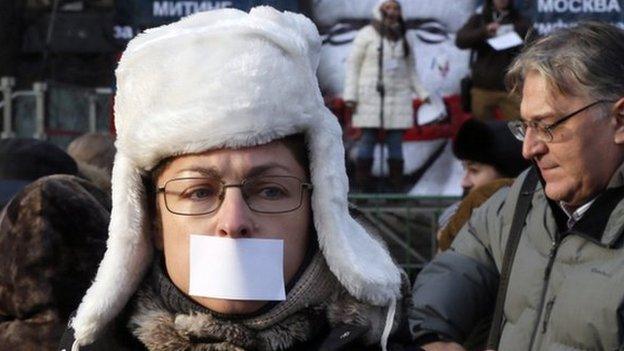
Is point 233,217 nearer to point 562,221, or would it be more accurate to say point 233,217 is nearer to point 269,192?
point 269,192

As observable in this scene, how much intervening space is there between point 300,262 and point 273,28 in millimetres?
372

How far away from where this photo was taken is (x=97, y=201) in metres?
3.35

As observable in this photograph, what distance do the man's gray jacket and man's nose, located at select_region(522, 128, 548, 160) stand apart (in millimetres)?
121

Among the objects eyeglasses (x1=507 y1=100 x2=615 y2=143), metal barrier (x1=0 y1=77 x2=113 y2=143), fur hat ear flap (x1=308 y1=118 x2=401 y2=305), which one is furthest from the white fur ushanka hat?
metal barrier (x1=0 y1=77 x2=113 y2=143)

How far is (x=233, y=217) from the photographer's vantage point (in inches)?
89.0

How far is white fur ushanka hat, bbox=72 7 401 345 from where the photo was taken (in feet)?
7.63

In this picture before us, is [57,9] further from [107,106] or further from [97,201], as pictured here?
[97,201]

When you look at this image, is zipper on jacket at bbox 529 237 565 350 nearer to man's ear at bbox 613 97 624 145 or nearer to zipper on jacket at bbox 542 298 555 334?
zipper on jacket at bbox 542 298 555 334

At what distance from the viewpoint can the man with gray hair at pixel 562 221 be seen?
10.8 ft

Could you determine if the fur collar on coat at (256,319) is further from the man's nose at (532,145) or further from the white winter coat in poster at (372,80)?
the white winter coat in poster at (372,80)

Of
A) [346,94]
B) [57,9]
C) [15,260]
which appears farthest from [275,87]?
[57,9]

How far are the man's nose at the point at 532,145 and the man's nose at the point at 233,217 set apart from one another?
4.45ft

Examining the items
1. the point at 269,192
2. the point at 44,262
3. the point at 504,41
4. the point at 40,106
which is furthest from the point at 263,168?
the point at 40,106

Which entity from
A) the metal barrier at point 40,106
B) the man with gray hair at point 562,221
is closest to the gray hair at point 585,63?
the man with gray hair at point 562,221
